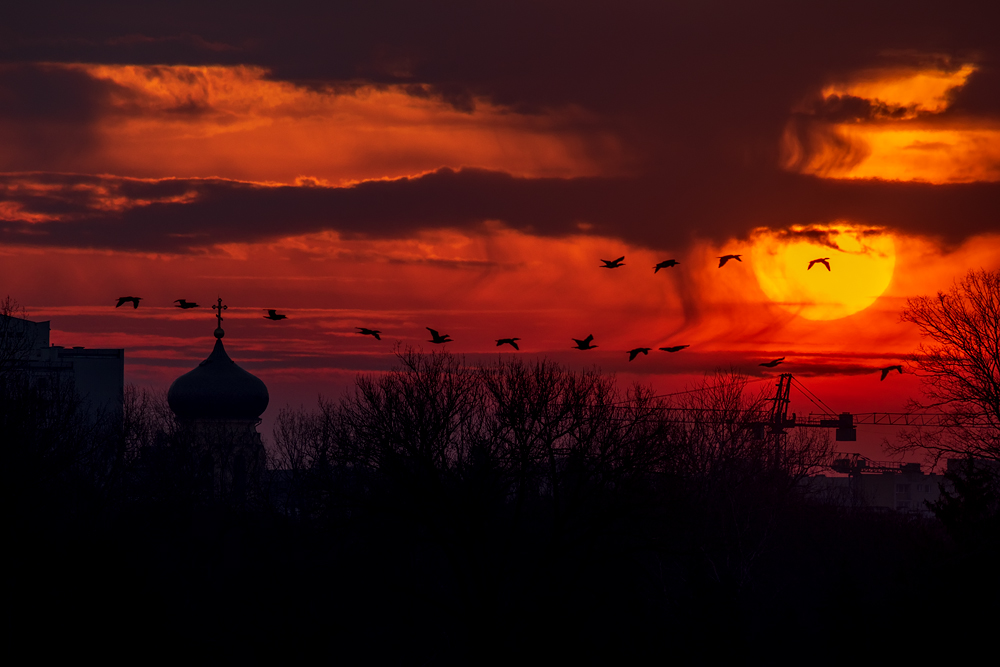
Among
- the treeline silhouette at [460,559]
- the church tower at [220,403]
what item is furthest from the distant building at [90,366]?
the treeline silhouette at [460,559]

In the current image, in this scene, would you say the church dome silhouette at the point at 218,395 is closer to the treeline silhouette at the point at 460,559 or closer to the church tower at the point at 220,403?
the church tower at the point at 220,403

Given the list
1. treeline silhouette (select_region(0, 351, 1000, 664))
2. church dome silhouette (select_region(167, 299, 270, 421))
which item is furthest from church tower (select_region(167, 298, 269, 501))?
treeline silhouette (select_region(0, 351, 1000, 664))

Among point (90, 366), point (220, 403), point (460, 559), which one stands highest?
point (90, 366)

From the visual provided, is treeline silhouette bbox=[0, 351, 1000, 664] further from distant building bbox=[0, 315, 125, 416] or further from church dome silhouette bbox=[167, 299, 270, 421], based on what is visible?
church dome silhouette bbox=[167, 299, 270, 421]

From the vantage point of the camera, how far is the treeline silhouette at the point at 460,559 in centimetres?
3662

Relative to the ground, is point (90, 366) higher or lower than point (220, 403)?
higher

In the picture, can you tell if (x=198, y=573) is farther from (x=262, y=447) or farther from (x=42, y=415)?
(x=262, y=447)

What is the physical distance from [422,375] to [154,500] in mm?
25985

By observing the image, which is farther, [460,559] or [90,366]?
[90,366]

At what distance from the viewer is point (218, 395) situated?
9281 cm

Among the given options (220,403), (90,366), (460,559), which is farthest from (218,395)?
(460,559)

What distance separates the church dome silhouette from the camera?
9281cm

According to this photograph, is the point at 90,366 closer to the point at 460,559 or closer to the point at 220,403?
the point at 220,403

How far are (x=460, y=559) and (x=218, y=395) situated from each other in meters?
49.7
